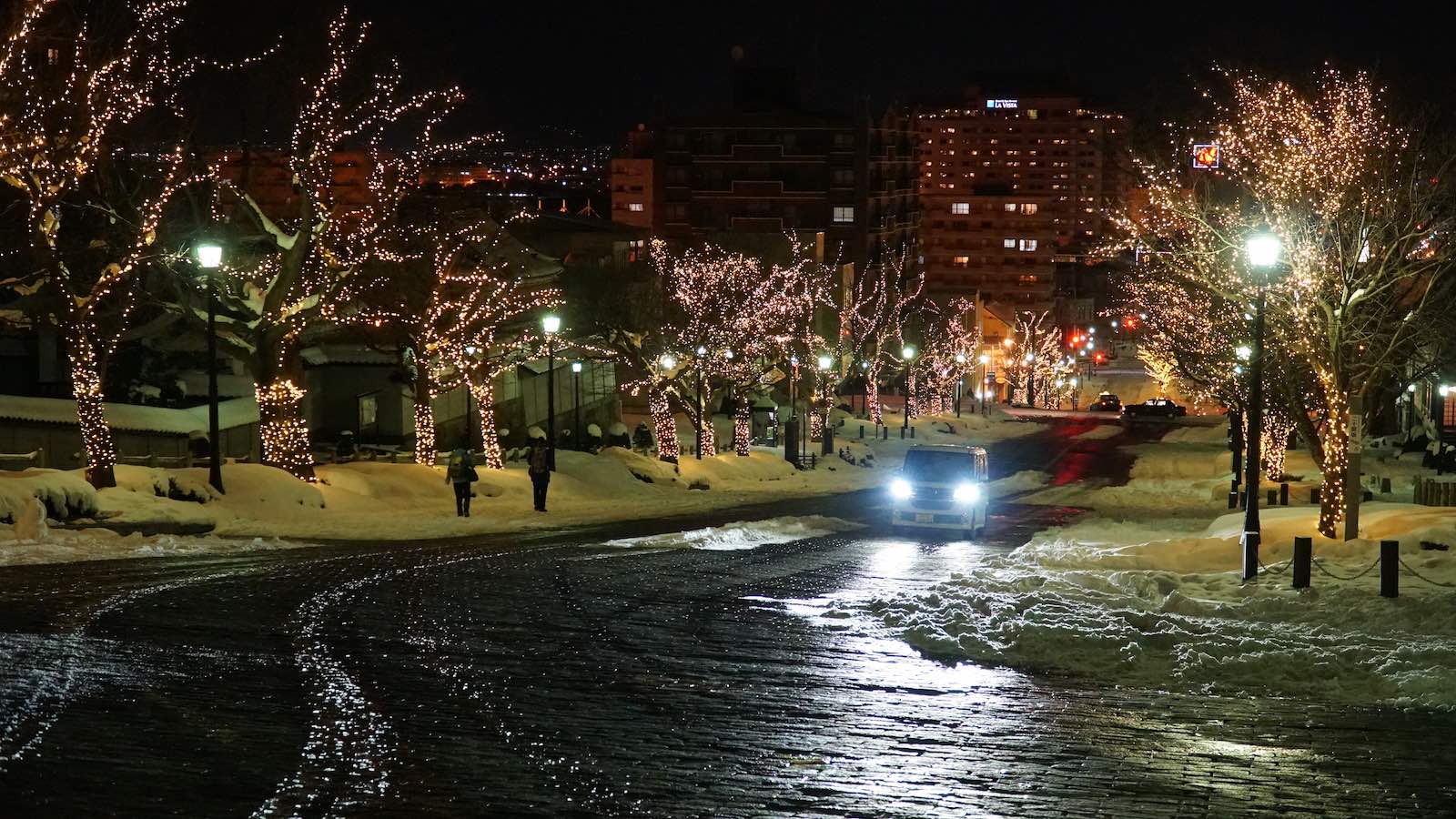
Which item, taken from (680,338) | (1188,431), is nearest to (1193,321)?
(680,338)

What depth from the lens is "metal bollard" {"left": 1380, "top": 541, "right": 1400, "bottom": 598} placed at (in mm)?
15641

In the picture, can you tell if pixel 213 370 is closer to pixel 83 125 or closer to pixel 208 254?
pixel 208 254

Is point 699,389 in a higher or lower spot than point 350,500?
higher

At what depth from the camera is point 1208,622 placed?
48.1ft

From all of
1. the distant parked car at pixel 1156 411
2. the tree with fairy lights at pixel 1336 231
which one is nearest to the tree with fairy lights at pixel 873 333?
the distant parked car at pixel 1156 411

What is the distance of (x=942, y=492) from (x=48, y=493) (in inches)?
641

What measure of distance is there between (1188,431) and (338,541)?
2398 inches

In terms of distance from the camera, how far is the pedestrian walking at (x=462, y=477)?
28.9 metres

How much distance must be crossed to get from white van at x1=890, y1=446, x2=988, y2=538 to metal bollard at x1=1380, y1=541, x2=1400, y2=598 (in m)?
12.3

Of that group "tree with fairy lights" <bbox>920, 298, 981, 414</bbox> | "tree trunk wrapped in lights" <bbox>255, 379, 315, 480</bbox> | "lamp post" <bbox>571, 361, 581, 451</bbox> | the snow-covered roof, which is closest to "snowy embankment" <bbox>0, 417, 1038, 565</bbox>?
"tree trunk wrapped in lights" <bbox>255, 379, 315, 480</bbox>

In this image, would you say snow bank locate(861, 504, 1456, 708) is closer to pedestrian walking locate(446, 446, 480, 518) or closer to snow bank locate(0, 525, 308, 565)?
snow bank locate(0, 525, 308, 565)

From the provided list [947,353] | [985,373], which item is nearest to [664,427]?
[947,353]

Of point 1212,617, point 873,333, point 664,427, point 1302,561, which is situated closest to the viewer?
point 1212,617

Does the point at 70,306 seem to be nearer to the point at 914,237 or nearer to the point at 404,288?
the point at 404,288
